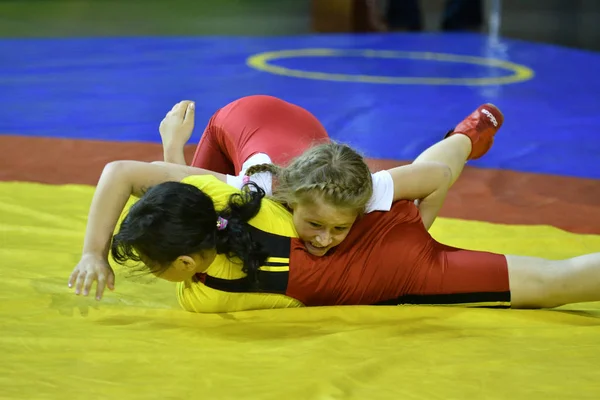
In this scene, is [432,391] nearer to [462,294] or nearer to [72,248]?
[462,294]

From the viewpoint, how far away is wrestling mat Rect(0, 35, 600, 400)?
185 cm

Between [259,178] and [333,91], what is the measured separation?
3.53 meters

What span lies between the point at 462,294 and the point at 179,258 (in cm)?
75

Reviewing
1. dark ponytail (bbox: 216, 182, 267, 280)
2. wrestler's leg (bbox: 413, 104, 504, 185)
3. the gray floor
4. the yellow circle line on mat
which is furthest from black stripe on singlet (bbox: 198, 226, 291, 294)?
the gray floor

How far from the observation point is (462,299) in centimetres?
236

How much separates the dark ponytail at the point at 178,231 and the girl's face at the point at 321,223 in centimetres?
12

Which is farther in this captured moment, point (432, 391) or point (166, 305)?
point (166, 305)

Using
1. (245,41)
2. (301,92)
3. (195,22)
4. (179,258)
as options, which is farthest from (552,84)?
(195,22)

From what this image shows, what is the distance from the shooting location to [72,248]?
9.09ft

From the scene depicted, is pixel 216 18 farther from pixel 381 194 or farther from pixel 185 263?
pixel 185 263

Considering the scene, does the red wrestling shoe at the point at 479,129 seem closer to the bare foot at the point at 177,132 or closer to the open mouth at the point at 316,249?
the bare foot at the point at 177,132

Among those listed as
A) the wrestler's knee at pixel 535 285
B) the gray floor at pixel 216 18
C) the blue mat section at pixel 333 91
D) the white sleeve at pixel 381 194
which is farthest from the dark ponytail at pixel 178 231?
the gray floor at pixel 216 18

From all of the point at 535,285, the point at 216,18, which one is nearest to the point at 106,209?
the point at 535,285

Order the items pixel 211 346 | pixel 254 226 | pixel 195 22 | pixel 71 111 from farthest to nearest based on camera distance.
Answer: pixel 195 22 → pixel 71 111 → pixel 254 226 → pixel 211 346
